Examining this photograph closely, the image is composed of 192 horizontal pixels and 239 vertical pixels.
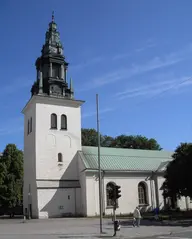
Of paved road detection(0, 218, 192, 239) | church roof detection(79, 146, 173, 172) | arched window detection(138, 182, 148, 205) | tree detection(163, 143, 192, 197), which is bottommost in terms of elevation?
paved road detection(0, 218, 192, 239)

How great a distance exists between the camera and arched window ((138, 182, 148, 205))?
37.3 metres

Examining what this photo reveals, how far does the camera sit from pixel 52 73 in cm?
3812

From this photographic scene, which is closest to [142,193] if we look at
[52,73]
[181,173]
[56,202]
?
[56,202]

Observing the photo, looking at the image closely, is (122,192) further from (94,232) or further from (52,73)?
(94,232)

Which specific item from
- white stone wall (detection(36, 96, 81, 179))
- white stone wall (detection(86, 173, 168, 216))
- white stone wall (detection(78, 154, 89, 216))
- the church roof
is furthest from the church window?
white stone wall (detection(86, 173, 168, 216))

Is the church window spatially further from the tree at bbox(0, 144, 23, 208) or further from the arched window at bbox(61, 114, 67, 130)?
the tree at bbox(0, 144, 23, 208)

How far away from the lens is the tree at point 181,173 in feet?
82.3

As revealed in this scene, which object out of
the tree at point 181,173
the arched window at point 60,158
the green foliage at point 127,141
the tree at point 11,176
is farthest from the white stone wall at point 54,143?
the green foliage at point 127,141

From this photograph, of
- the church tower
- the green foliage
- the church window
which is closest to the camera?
the church tower

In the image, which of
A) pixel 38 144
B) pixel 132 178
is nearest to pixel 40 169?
pixel 38 144

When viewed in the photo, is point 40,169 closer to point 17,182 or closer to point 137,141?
point 17,182

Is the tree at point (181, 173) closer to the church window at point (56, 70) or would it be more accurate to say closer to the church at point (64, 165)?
the church at point (64, 165)

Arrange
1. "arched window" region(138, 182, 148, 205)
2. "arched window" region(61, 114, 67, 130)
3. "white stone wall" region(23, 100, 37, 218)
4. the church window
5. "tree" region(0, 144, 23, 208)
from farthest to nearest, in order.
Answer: "tree" region(0, 144, 23, 208) → the church window → "arched window" region(61, 114, 67, 130) → "arched window" region(138, 182, 148, 205) → "white stone wall" region(23, 100, 37, 218)

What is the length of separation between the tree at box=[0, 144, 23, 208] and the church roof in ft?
40.6
